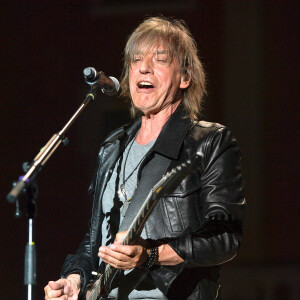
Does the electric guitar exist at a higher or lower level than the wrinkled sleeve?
higher

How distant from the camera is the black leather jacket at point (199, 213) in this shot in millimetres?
2176

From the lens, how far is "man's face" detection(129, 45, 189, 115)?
257cm

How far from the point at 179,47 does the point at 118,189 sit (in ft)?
2.29

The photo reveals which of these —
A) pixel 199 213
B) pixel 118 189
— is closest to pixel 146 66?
pixel 118 189

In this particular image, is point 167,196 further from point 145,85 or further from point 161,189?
point 145,85

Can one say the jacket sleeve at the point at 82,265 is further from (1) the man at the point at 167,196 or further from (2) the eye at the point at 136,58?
(2) the eye at the point at 136,58

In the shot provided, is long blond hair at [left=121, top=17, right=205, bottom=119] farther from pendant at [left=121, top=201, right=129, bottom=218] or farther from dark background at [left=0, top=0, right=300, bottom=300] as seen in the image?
dark background at [left=0, top=0, right=300, bottom=300]

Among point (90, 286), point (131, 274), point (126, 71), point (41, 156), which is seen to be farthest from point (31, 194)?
point (126, 71)

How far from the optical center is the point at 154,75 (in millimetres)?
2570

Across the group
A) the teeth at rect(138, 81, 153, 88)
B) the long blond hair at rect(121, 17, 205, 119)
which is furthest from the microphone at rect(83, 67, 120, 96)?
the long blond hair at rect(121, 17, 205, 119)

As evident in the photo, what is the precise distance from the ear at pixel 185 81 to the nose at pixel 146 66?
0.55 ft

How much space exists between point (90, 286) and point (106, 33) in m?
2.95

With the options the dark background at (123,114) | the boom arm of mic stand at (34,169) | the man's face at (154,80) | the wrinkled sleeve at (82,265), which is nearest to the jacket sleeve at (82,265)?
the wrinkled sleeve at (82,265)

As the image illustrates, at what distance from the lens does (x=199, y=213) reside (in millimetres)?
2305
